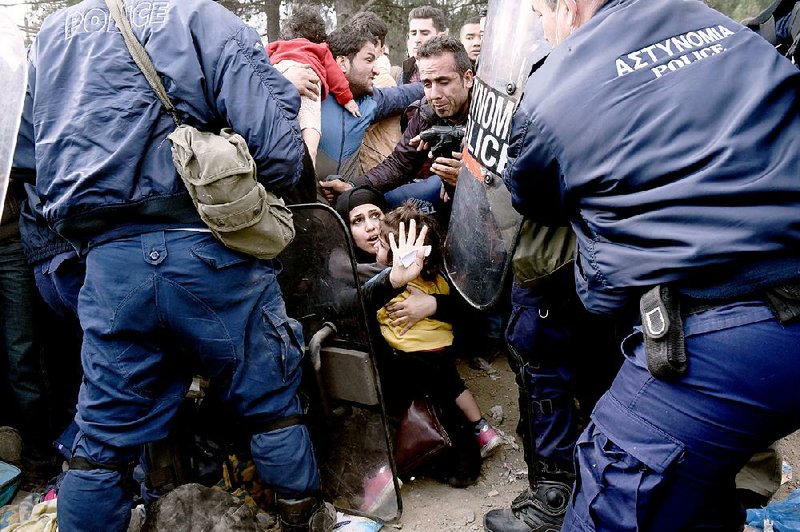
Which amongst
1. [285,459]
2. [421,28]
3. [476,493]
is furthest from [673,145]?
[421,28]

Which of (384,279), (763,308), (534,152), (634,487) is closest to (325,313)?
(384,279)

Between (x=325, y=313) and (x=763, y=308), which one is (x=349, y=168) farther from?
(x=763, y=308)

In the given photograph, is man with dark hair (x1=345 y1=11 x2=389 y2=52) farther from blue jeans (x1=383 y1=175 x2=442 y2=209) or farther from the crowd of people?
blue jeans (x1=383 y1=175 x2=442 y2=209)

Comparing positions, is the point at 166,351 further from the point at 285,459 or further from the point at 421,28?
the point at 421,28

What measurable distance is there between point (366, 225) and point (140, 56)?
4.86 ft

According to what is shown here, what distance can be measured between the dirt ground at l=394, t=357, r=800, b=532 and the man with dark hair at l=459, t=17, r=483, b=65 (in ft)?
8.91

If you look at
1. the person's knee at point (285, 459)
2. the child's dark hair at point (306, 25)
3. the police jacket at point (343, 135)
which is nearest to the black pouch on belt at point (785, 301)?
the person's knee at point (285, 459)

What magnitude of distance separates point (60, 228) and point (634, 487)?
1789 mm

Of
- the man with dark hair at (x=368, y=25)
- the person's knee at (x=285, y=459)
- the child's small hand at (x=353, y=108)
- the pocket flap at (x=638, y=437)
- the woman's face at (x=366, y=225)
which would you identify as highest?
the man with dark hair at (x=368, y=25)

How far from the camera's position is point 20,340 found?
279cm

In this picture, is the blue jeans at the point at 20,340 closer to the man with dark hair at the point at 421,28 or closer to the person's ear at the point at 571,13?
the person's ear at the point at 571,13

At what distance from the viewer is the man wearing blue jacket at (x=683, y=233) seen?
1.24 meters

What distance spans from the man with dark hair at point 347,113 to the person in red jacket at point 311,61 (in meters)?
0.08

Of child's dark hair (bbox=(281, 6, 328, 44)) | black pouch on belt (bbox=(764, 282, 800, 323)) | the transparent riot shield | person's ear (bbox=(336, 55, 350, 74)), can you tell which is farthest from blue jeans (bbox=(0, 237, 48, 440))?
black pouch on belt (bbox=(764, 282, 800, 323))
